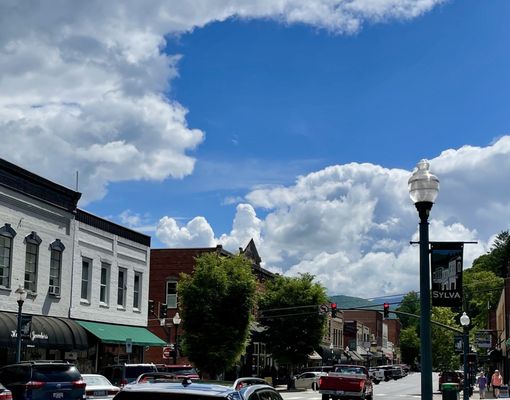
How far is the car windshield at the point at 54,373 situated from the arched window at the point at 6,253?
31.2ft

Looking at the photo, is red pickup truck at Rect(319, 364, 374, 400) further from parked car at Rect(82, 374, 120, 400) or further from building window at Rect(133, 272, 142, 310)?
parked car at Rect(82, 374, 120, 400)

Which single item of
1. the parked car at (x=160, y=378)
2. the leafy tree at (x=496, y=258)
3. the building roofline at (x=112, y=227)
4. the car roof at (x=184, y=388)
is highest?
the leafy tree at (x=496, y=258)

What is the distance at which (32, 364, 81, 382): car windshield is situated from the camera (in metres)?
20.6

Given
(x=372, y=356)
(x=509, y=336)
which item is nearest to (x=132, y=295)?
(x=509, y=336)

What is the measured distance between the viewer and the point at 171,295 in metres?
54.7

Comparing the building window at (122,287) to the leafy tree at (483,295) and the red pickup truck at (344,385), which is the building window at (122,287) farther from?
the leafy tree at (483,295)

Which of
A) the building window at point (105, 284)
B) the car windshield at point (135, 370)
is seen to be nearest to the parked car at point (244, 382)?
the car windshield at point (135, 370)

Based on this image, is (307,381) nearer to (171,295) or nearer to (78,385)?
(171,295)

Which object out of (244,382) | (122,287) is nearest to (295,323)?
(122,287)

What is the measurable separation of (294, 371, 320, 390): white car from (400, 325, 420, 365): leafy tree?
94.7m

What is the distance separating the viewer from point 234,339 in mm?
42438

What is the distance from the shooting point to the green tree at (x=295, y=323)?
58.9 m

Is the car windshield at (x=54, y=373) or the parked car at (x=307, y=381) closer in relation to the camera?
the car windshield at (x=54, y=373)

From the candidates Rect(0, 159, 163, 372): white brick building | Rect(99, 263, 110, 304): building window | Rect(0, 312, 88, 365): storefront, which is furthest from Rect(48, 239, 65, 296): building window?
Rect(99, 263, 110, 304): building window
